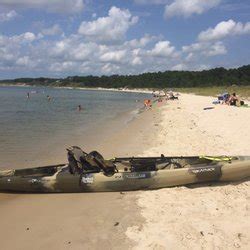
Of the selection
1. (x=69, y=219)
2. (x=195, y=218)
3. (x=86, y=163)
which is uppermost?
(x=86, y=163)

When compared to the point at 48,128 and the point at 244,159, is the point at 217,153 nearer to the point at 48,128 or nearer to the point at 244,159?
the point at 244,159

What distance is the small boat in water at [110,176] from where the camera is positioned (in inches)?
404

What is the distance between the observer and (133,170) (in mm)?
11148

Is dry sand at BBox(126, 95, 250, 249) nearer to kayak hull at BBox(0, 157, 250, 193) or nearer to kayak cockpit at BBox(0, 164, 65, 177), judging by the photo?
kayak hull at BBox(0, 157, 250, 193)

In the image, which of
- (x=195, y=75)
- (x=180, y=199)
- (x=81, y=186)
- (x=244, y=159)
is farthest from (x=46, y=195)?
(x=195, y=75)

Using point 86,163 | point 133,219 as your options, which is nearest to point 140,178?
point 86,163

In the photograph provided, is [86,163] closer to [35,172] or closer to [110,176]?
[110,176]

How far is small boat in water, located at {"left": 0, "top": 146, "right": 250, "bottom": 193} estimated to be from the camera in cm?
1026

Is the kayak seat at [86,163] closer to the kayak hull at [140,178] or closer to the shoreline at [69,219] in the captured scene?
the kayak hull at [140,178]

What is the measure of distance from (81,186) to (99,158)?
2.98ft

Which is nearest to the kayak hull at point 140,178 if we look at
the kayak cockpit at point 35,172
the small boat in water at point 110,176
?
the small boat in water at point 110,176

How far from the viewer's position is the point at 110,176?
1034 cm

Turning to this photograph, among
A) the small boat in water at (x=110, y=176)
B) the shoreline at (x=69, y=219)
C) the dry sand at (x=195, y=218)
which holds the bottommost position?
the shoreline at (x=69, y=219)

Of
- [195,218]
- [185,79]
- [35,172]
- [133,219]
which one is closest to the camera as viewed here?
[195,218]
